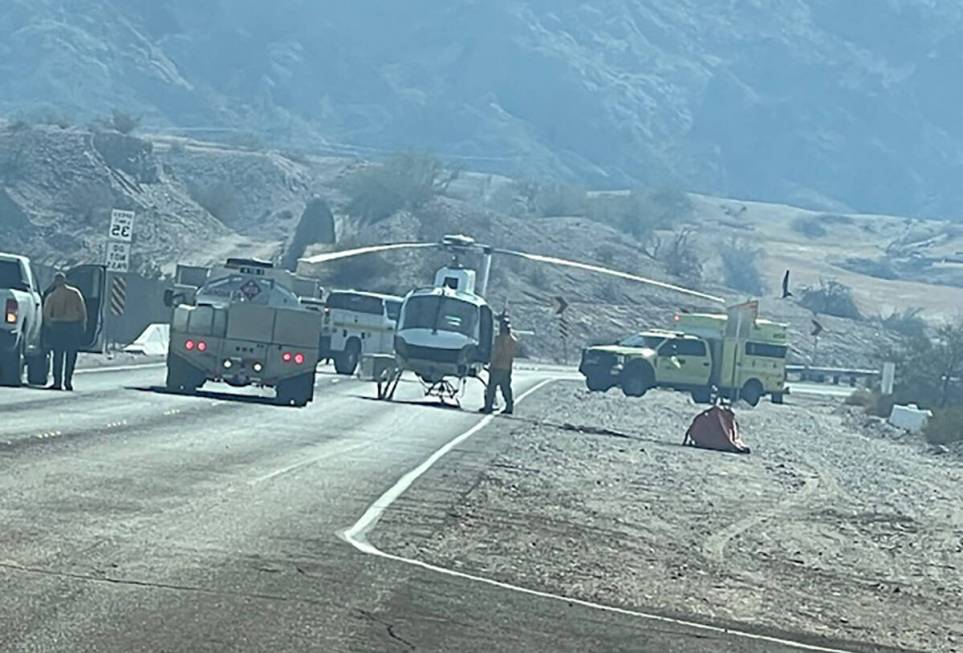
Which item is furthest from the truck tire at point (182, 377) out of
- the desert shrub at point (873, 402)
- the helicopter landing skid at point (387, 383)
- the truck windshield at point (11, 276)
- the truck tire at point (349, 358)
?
the desert shrub at point (873, 402)

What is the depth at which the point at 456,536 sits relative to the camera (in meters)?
16.0

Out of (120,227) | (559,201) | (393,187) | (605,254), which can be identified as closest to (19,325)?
(120,227)

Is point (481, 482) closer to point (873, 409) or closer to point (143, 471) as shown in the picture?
point (143, 471)

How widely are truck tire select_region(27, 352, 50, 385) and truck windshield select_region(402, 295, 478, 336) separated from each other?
10346 millimetres

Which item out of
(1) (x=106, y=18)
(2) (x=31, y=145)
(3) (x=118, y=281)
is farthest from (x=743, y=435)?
(1) (x=106, y=18)

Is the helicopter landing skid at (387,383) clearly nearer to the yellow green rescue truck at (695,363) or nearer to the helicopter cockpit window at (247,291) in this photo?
the helicopter cockpit window at (247,291)

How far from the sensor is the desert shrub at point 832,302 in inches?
4149

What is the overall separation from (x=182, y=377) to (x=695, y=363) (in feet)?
83.9

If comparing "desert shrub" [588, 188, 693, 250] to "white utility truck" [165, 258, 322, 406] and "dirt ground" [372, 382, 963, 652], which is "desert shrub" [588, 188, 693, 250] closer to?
"white utility truck" [165, 258, 322, 406]

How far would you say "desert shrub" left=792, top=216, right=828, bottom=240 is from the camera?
165 metres

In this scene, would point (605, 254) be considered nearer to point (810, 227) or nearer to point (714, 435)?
point (714, 435)

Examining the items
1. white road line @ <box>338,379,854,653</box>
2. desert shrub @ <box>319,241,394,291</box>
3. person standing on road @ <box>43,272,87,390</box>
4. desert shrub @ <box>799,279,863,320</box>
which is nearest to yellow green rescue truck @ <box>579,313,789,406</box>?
person standing on road @ <box>43,272,87,390</box>

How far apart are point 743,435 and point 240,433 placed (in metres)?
18.0

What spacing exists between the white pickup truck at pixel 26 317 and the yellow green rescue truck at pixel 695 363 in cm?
2334
